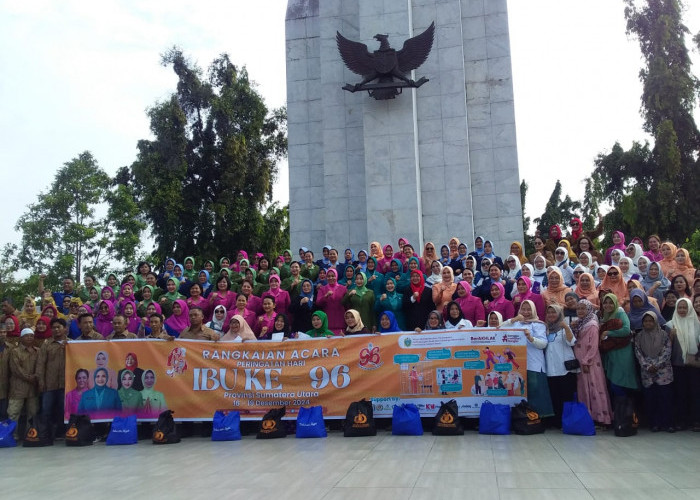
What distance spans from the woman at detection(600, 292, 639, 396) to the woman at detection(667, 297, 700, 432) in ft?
1.84

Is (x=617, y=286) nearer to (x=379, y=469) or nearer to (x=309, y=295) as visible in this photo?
(x=309, y=295)

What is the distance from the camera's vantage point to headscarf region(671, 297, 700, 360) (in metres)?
8.49

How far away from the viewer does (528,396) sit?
29.0 ft

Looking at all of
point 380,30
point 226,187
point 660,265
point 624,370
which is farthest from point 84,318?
point 226,187

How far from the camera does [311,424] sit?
8.99 meters

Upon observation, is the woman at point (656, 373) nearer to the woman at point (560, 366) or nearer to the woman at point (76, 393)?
the woman at point (560, 366)

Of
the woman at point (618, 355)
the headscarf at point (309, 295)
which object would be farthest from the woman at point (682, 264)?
the headscarf at point (309, 295)

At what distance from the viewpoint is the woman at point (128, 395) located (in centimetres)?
976

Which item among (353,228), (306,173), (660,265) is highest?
(306,173)

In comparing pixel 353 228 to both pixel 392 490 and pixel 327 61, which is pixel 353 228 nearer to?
pixel 327 61

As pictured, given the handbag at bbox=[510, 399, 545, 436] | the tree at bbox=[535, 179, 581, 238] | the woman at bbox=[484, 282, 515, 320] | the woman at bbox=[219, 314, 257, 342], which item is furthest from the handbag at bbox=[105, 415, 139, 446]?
the tree at bbox=[535, 179, 581, 238]

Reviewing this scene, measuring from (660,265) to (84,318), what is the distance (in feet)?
31.2

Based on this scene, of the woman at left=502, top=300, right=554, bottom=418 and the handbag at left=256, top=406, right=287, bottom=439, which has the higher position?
the woman at left=502, top=300, right=554, bottom=418

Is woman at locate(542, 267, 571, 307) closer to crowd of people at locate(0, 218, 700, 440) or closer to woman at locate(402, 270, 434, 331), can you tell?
crowd of people at locate(0, 218, 700, 440)
